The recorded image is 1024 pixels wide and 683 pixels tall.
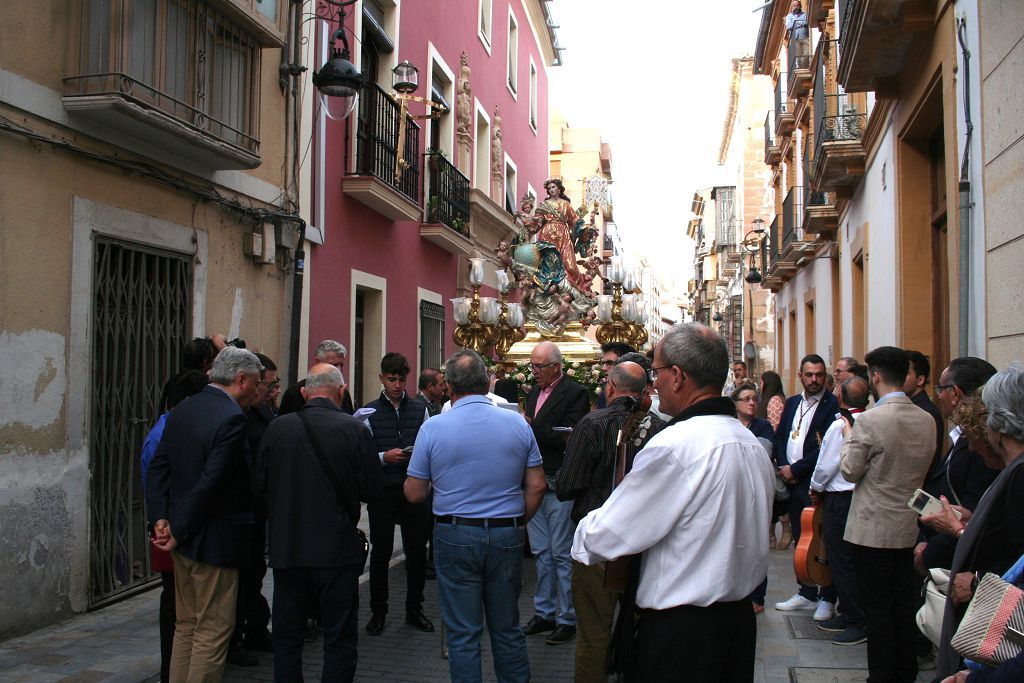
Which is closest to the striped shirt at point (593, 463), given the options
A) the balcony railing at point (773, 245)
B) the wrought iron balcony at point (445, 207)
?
the wrought iron balcony at point (445, 207)

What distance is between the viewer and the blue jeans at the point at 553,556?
5980 mm

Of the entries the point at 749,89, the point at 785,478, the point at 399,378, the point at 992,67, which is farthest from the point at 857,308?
the point at 749,89

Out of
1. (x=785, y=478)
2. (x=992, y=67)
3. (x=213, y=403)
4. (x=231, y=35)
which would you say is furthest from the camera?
(x=231, y=35)

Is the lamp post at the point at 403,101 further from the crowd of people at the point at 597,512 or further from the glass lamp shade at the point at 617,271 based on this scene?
the crowd of people at the point at 597,512

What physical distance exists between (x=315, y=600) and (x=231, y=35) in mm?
5163

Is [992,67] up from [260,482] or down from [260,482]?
up

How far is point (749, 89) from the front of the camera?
31.2 m

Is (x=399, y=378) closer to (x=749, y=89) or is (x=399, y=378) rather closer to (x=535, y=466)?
(x=535, y=466)

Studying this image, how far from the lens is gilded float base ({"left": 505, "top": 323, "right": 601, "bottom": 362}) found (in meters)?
10.4

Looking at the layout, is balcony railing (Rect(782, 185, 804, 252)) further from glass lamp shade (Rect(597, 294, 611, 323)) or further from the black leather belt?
the black leather belt

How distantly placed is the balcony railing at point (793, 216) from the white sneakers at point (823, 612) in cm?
1131

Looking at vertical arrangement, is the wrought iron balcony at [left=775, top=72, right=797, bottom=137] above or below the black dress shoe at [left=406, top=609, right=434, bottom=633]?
above

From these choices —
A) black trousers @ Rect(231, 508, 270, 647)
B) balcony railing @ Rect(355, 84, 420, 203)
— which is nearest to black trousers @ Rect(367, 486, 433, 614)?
black trousers @ Rect(231, 508, 270, 647)

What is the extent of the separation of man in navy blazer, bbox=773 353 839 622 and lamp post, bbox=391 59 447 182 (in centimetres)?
574
